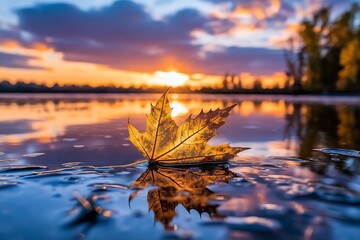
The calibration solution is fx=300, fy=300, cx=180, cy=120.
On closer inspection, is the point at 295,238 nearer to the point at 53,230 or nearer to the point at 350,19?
the point at 53,230

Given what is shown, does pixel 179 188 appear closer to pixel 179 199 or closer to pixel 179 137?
pixel 179 199

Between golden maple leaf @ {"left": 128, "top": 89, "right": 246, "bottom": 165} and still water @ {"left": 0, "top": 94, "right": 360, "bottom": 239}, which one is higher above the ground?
golden maple leaf @ {"left": 128, "top": 89, "right": 246, "bottom": 165}

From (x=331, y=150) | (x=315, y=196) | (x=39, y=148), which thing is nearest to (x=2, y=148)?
(x=39, y=148)

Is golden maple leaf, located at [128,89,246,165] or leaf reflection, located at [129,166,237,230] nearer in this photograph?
leaf reflection, located at [129,166,237,230]

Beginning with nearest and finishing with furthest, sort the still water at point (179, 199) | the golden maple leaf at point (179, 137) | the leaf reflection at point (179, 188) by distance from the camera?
1. the still water at point (179, 199)
2. the leaf reflection at point (179, 188)
3. the golden maple leaf at point (179, 137)

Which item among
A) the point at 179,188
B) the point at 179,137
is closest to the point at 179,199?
the point at 179,188
